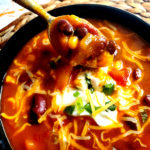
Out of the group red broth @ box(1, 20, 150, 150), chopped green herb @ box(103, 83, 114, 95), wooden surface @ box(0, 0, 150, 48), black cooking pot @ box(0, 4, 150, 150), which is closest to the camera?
red broth @ box(1, 20, 150, 150)

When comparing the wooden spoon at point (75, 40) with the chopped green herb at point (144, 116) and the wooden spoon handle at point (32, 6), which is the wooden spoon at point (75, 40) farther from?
the chopped green herb at point (144, 116)

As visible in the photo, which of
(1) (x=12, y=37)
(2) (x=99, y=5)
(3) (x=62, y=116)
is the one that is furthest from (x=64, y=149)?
(2) (x=99, y=5)

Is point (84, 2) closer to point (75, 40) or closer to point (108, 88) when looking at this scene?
point (75, 40)

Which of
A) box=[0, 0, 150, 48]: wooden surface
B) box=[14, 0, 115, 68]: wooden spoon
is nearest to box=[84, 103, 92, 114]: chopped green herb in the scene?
box=[14, 0, 115, 68]: wooden spoon

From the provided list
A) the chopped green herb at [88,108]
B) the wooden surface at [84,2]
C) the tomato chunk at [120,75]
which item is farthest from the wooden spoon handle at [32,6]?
the chopped green herb at [88,108]

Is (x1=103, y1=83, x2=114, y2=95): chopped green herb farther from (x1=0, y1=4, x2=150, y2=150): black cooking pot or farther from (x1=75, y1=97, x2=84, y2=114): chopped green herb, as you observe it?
(x1=0, y1=4, x2=150, y2=150): black cooking pot

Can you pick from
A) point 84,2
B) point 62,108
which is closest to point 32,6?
point 84,2

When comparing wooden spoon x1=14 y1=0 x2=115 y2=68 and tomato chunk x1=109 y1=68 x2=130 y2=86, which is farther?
tomato chunk x1=109 y1=68 x2=130 y2=86
